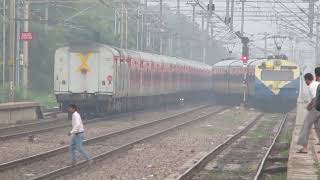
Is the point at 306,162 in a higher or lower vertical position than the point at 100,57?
lower

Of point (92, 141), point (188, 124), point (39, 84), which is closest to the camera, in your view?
point (92, 141)

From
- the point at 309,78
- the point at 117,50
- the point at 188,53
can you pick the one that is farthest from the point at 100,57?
the point at 188,53

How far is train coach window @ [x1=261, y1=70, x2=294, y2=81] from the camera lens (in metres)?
35.1

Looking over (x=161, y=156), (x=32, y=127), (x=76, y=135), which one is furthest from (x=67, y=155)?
(x=32, y=127)

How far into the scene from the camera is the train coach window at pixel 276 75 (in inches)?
1383

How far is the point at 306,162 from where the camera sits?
43.8 ft

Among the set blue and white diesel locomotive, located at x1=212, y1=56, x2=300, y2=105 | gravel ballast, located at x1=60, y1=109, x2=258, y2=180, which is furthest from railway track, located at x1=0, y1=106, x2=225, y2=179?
blue and white diesel locomotive, located at x1=212, y1=56, x2=300, y2=105

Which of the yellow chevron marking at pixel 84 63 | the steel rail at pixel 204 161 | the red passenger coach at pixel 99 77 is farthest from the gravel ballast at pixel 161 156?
the yellow chevron marking at pixel 84 63

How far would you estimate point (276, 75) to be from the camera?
3525 centimetres

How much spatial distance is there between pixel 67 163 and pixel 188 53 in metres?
65.9

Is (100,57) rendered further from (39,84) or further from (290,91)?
(39,84)

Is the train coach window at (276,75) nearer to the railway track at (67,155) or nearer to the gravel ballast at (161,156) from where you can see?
the gravel ballast at (161,156)

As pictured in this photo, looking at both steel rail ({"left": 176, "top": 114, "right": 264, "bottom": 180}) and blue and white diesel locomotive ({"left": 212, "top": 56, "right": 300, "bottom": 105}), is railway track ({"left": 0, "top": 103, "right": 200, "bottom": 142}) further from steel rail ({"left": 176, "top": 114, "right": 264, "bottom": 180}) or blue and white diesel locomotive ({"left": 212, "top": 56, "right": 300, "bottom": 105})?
blue and white diesel locomotive ({"left": 212, "top": 56, "right": 300, "bottom": 105})

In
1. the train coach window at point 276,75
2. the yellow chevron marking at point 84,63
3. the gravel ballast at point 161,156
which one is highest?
the yellow chevron marking at point 84,63
